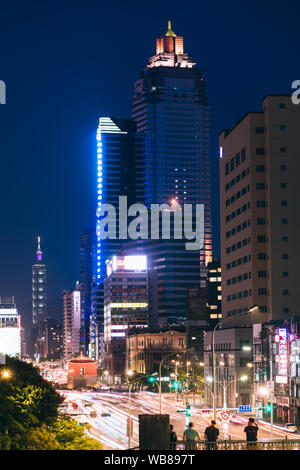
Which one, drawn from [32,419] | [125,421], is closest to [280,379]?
[125,421]

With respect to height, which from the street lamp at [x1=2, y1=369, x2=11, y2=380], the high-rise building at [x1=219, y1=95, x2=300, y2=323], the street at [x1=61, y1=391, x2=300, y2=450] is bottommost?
the street at [x1=61, y1=391, x2=300, y2=450]

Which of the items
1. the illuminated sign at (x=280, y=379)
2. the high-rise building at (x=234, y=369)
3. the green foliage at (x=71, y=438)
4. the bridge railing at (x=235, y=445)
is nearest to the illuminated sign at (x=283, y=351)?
the illuminated sign at (x=280, y=379)

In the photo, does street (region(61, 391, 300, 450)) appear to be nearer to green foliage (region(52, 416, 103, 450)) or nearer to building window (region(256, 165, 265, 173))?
green foliage (region(52, 416, 103, 450))

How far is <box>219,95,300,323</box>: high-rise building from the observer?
16538 cm

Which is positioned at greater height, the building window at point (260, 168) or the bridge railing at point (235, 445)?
the building window at point (260, 168)

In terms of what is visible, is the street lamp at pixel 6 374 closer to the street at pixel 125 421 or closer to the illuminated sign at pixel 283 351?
the street at pixel 125 421

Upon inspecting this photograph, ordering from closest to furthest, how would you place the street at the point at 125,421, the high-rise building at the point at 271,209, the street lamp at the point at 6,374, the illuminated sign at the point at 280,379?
the street lamp at the point at 6,374, the street at the point at 125,421, the illuminated sign at the point at 280,379, the high-rise building at the point at 271,209

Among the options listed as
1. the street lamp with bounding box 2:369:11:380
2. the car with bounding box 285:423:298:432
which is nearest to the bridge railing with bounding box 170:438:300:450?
the street lamp with bounding box 2:369:11:380

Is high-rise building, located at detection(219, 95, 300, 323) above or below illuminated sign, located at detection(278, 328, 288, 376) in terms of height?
above

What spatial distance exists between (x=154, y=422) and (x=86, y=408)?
130013mm

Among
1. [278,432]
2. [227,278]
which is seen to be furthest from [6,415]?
[227,278]

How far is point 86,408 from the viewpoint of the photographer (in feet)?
513

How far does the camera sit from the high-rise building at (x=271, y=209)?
165 metres
